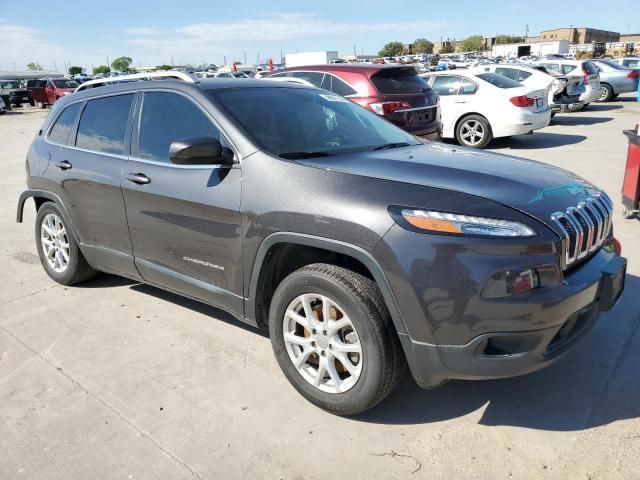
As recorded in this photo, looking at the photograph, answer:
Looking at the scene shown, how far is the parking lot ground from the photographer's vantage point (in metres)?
2.53

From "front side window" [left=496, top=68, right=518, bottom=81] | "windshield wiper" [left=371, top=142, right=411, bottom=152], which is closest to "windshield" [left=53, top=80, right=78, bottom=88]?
"front side window" [left=496, top=68, right=518, bottom=81]

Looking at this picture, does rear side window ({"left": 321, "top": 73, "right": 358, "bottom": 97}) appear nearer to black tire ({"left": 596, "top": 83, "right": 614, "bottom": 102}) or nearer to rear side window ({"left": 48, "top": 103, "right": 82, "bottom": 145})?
rear side window ({"left": 48, "top": 103, "right": 82, "bottom": 145})

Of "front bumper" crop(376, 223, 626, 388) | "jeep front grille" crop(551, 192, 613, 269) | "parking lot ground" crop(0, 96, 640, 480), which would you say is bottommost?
"parking lot ground" crop(0, 96, 640, 480)

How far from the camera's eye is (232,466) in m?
2.55

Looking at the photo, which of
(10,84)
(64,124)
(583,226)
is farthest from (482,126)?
(10,84)

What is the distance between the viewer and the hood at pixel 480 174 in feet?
8.54

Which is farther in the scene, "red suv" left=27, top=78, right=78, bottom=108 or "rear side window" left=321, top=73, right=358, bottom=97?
"red suv" left=27, top=78, right=78, bottom=108

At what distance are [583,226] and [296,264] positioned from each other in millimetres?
1490

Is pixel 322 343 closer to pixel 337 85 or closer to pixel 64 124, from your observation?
pixel 64 124

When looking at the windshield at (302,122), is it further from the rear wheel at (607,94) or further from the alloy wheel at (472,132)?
the rear wheel at (607,94)

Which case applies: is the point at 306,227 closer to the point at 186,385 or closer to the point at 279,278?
the point at 279,278

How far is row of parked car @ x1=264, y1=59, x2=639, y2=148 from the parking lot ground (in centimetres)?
243

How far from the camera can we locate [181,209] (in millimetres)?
3371

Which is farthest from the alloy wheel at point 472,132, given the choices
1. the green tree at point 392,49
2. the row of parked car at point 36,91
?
the green tree at point 392,49
